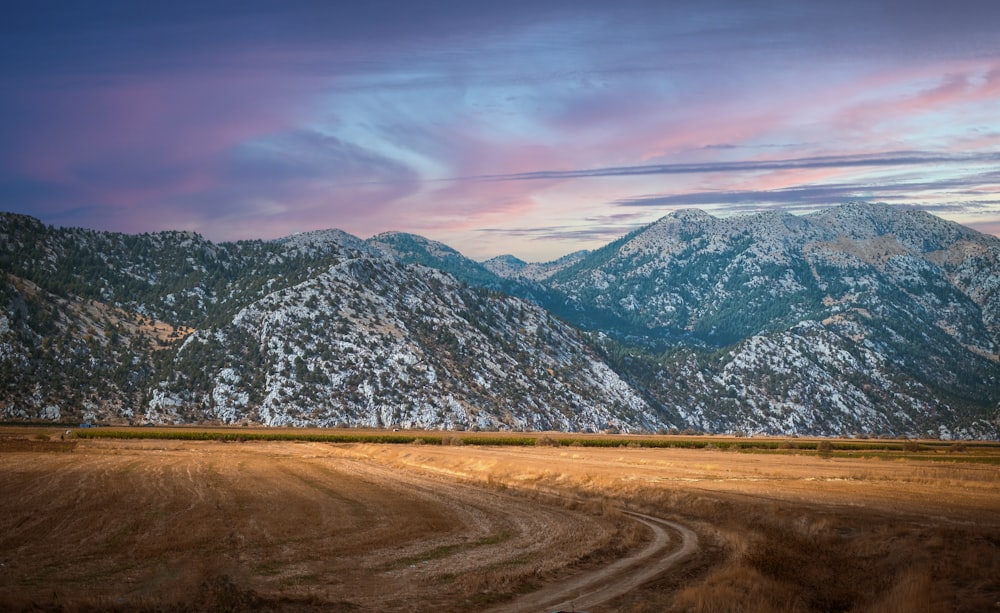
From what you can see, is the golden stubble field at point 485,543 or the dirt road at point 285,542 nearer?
the golden stubble field at point 485,543

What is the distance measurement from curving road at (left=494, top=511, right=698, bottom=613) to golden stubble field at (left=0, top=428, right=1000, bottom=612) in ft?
0.43

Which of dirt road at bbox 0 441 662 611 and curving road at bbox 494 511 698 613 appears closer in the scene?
curving road at bbox 494 511 698 613

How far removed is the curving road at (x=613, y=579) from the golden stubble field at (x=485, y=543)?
13cm

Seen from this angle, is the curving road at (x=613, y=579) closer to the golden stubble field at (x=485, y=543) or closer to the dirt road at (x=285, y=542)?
the golden stubble field at (x=485, y=543)

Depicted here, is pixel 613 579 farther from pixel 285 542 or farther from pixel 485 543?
pixel 285 542

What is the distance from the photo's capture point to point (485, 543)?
92.3 ft

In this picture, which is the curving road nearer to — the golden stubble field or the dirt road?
the golden stubble field

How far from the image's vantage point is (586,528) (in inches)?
1267

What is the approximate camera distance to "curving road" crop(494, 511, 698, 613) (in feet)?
61.0

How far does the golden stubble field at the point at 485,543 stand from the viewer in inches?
745

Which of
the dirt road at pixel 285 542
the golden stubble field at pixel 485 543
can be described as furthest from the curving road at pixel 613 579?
the dirt road at pixel 285 542

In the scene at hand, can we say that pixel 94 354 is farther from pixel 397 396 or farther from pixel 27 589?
pixel 27 589

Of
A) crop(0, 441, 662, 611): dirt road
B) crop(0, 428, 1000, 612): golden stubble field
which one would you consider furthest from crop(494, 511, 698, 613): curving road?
crop(0, 441, 662, 611): dirt road

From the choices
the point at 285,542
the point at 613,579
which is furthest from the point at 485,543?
the point at 285,542
